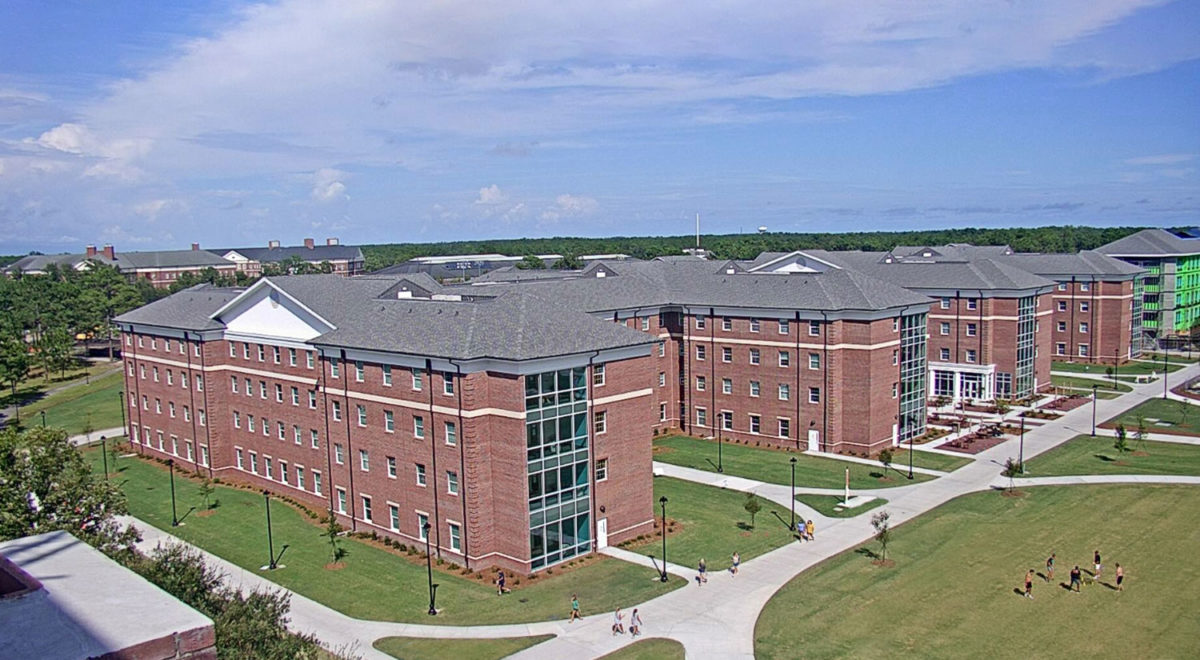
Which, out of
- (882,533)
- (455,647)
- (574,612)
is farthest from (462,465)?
(882,533)

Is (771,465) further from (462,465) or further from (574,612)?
(574,612)

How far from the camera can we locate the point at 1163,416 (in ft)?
254

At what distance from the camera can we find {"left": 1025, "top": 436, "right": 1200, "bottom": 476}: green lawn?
198ft

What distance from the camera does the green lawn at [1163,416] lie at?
72.8 m

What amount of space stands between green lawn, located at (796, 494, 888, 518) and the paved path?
598mm

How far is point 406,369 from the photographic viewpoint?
156ft

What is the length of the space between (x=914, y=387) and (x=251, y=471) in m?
48.1

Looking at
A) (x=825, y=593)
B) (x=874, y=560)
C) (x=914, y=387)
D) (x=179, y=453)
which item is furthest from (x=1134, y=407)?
(x=179, y=453)


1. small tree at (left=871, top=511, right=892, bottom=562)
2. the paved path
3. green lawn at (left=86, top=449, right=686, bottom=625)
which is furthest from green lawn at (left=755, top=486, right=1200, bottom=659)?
green lawn at (left=86, top=449, right=686, bottom=625)

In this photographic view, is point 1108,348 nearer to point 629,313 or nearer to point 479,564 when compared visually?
point 629,313

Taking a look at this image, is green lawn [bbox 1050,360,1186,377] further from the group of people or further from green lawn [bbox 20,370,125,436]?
green lawn [bbox 20,370,125,436]

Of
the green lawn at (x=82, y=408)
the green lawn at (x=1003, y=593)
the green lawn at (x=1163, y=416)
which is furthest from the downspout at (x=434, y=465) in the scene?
the green lawn at (x=1163, y=416)

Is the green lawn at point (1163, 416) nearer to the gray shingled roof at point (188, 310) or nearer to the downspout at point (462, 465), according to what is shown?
the downspout at point (462, 465)

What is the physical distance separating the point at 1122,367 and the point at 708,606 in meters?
82.4
